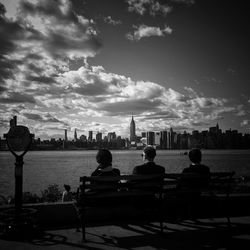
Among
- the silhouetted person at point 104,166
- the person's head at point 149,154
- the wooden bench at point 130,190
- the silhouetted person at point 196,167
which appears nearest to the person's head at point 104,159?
the silhouetted person at point 104,166

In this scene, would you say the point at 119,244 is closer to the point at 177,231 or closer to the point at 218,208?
the point at 177,231

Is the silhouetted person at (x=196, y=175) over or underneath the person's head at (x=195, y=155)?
underneath

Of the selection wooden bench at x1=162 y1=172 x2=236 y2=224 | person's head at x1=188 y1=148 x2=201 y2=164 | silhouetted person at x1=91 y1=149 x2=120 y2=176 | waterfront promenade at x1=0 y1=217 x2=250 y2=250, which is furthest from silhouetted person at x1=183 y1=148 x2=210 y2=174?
silhouetted person at x1=91 y1=149 x2=120 y2=176

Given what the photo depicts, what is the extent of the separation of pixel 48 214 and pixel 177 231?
2605 mm

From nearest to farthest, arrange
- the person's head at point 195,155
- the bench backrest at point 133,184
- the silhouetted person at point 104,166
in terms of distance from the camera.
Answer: the bench backrest at point 133,184, the silhouetted person at point 104,166, the person's head at point 195,155

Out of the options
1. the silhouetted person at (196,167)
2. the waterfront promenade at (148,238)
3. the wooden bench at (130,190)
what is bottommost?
the waterfront promenade at (148,238)

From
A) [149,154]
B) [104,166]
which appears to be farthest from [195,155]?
[104,166]

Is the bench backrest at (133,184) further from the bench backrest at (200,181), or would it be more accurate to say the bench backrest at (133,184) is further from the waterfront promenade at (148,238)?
the waterfront promenade at (148,238)

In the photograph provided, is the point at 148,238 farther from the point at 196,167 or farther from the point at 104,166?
the point at 196,167

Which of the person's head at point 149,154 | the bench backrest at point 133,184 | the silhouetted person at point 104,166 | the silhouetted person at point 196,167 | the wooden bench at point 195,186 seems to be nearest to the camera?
the bench backrest at point 133,184

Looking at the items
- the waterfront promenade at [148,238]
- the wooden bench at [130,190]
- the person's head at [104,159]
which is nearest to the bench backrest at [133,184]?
the wooden bench at [130,190]

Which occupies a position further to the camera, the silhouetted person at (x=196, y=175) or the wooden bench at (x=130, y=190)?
the silhouetted person at (x=196, y=175)

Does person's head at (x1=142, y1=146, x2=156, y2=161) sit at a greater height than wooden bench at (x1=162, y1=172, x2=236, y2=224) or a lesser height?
greater

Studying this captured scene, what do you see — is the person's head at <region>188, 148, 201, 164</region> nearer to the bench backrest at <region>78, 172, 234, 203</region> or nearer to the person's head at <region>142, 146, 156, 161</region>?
the bench backrest at <region>78, 172, 234, 203</region>
